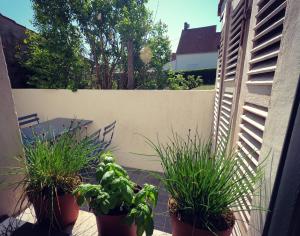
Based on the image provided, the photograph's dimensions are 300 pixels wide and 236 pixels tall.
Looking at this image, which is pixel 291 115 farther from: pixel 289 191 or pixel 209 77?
pixel 209 77

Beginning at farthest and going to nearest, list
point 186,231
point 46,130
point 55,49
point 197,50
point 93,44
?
point 197,50
point 93,44
point 55,49
point 46,130
point 186,231

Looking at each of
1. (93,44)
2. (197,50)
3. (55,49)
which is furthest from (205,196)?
(197,50)

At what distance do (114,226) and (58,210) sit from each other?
0.36 m

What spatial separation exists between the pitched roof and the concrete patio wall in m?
13.9

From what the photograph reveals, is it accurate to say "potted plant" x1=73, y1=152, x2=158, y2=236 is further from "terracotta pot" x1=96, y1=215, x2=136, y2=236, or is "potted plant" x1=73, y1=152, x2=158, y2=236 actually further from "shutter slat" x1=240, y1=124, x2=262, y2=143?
"shutter slat" x1=240, y1=124, x2=262, y2=143

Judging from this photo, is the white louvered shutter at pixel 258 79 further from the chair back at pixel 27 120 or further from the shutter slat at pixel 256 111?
the chair back at pixel 27 120

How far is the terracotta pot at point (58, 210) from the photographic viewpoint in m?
1.04

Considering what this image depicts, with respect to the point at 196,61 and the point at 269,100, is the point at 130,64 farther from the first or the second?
the point at 196,61

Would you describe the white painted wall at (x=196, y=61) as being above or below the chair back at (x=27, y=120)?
above

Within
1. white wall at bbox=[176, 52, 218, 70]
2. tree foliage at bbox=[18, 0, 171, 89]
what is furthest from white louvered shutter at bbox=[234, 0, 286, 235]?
white wall at bbox=[176, 52, 218, 70]

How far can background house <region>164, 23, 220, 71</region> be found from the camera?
16006 mm

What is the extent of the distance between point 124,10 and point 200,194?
5144mm

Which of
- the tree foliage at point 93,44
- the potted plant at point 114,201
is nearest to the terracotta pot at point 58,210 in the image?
the potted plant at point 114,201

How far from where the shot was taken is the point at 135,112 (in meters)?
3.95
